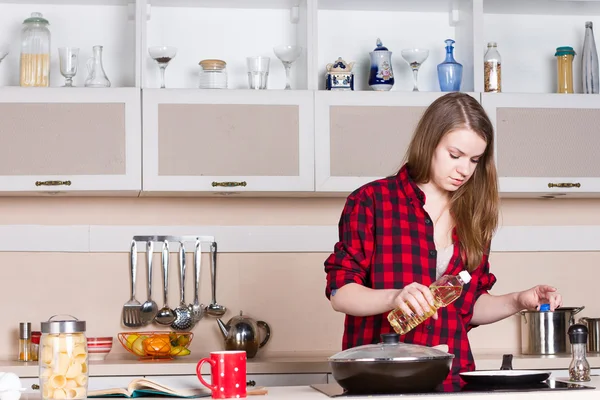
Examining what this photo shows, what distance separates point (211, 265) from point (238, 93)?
76 cm

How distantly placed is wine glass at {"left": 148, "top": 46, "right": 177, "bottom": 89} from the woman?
1564 millimetres

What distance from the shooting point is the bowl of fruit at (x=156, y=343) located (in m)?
3.43

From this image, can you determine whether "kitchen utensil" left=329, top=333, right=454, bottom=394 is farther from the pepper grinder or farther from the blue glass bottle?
the blue glass bottle

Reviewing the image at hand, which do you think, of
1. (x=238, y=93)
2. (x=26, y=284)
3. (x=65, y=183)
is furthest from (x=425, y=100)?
(x=26, y=284)

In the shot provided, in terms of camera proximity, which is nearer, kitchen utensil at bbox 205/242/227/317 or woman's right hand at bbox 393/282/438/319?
woman's right hand at bbox 393/282/438/319

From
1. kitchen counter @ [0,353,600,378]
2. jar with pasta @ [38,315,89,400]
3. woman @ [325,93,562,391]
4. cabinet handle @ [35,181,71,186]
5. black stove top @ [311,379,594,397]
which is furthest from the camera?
cabinet handle @ [35,181,71,186]

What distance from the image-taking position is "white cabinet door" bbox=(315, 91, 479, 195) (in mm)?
3523

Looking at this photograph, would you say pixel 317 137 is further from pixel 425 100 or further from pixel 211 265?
pixel 211 265

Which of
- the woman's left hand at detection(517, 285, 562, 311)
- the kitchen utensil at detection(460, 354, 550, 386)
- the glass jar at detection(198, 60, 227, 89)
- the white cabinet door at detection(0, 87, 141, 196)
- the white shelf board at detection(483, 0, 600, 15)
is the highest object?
the white shelf board at detection(483, 0, 600, 15)

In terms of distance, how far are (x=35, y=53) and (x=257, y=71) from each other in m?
0.89

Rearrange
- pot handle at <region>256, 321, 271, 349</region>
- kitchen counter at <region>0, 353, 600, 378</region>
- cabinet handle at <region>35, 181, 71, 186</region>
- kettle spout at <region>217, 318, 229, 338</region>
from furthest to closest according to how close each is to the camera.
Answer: pot handle at <region>256, 321, 271, 349</region> → kettle spout at <region>217, 318, 229, 338</region> → cabinet handle at <region>35, 181, 71, 186</region> → kitchen counter at <region>0, 353, 600, 378</region>

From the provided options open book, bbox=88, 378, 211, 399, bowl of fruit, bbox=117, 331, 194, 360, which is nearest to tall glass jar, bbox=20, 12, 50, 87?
bowl of fruit, bbox=117, 331, 194, 360

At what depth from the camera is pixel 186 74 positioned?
149 inches

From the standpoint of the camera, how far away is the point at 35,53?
3.52 m
